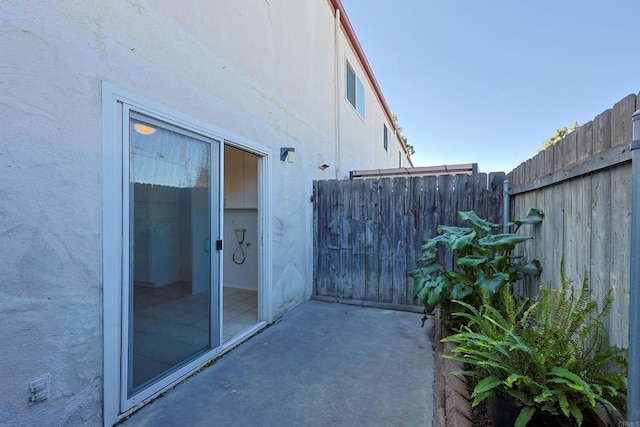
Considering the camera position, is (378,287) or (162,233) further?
(378,287)

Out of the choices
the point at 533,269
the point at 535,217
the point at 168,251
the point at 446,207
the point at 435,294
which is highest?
the point at 446,207

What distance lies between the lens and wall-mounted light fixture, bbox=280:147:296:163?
3930 mm

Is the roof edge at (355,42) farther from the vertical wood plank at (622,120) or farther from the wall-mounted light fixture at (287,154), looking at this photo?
the vertical wood plank at (622,120)

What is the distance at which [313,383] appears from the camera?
2408mm

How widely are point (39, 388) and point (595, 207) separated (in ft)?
9.66

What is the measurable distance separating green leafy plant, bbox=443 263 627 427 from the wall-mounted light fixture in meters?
3.00

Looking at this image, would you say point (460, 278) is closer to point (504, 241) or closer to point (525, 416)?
point (504, 241)

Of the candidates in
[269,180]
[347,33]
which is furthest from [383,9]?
[269,180]

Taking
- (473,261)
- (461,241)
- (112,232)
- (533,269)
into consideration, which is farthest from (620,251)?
(112,232)

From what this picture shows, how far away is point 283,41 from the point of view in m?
4.02

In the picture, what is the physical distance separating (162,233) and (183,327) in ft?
2.74

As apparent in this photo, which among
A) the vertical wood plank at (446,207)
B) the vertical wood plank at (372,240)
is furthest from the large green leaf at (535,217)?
the vertical wood plank at (372,240)

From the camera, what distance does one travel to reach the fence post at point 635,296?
1.01 m

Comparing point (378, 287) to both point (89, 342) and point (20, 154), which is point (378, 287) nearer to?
point (89, 342)
